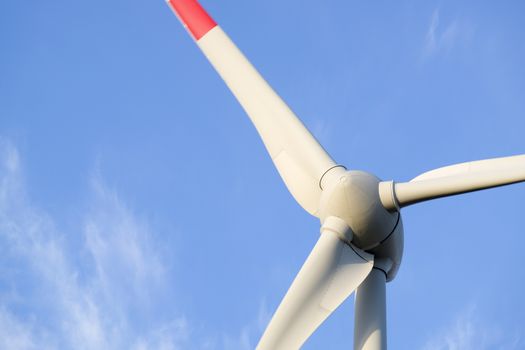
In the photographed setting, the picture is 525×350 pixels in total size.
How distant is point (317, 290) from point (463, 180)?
3.07 meters

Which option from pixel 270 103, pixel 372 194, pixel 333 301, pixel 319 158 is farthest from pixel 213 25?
pixel 333 301

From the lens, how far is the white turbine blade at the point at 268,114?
15812 mm

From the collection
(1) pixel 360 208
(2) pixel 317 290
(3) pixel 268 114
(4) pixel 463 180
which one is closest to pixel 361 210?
(1) pixel 360 208

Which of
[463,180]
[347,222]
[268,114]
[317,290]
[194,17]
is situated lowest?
[317,290]

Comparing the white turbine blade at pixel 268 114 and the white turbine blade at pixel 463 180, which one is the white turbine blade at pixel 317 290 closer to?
the white turbine blade at pixel 463 180

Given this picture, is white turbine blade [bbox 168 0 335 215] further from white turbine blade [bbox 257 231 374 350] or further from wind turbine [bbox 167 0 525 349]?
white turbine blade [bbox 257 231 374 350]

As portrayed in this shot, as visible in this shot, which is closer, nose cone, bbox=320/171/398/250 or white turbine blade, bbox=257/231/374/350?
white turbine blade, bbox=257/231/374/350

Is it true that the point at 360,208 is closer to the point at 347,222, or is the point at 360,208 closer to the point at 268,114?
the point at 347,222

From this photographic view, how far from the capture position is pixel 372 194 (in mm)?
14414

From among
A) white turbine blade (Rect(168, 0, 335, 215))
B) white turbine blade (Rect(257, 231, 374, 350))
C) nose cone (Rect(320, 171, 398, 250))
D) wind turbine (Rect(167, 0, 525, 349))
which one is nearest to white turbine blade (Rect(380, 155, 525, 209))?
wind turbine (Rect(167, 0, 525, 349))

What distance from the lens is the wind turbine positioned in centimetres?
1355

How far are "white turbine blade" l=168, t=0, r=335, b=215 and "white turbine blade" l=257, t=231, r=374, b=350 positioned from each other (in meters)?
1.49

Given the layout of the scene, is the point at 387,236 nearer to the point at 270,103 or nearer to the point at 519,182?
the point at 519,182

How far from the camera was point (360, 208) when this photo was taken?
1434 cm
